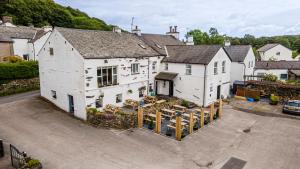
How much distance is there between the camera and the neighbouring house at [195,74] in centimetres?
2456

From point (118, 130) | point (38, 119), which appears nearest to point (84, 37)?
point (38, 119)

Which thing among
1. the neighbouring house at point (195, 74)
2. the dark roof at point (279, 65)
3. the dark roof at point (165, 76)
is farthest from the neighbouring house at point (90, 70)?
the dark roof at point (279, 65)

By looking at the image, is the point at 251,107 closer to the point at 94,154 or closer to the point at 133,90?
the point at 133,90

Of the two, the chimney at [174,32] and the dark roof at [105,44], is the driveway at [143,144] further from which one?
the chimney at [174,32]

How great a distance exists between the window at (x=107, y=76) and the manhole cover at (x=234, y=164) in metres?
13.2

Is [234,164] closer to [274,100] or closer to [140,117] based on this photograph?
[140,117]

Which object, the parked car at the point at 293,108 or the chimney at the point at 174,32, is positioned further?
the chimney at the point at 174,32

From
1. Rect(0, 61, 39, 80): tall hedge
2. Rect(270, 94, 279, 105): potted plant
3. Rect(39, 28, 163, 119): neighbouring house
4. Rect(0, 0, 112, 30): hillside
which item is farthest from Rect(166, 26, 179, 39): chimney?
Rect(0, 0, 112, 30): hillside

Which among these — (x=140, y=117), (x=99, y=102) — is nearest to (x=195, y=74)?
(x=140, y=117)

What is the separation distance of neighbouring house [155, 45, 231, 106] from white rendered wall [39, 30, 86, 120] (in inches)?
436

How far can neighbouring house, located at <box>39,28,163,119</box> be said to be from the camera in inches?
765

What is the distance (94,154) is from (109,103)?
8.09 meters

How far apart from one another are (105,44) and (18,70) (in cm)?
1315

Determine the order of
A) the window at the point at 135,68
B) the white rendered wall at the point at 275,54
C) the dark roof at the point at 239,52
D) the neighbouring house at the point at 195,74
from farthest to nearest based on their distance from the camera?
the white rendered wall at the point at 275,54 < the dark roof at the point at 239,52 < the neighbouring house at the point at 195,74 < the window at the point at 135,68
